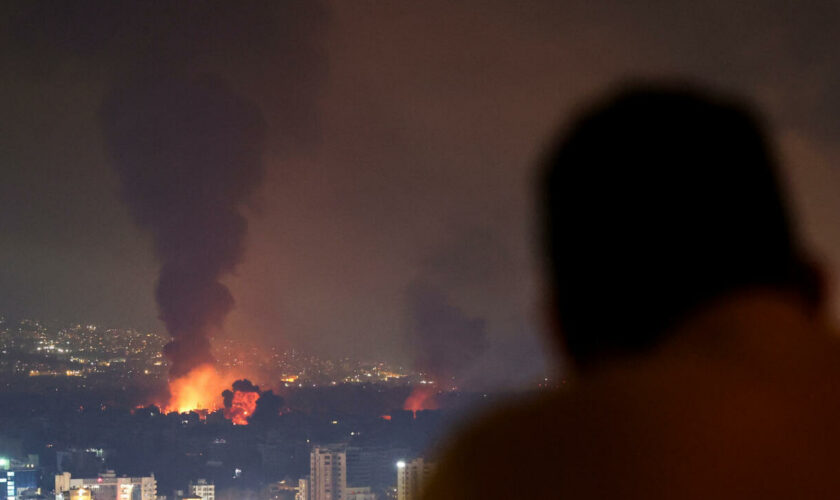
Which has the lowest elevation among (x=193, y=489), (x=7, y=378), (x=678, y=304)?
(x=193, y=489)

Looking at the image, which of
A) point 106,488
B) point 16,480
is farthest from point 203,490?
point 16,480

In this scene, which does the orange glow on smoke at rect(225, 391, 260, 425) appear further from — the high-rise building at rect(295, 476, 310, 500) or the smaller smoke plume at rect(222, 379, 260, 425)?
the high-rise building at rect(295, 476, 310, 500)

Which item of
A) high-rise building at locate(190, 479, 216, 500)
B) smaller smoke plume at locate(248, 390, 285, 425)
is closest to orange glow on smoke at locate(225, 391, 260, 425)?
smaller smoke plume at locate(248, 390, 285, 425)

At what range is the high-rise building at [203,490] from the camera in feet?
32.8

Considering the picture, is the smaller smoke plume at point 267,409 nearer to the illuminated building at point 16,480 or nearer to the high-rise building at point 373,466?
the illuminated building at point 16,480

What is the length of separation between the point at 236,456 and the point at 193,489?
7.14ft

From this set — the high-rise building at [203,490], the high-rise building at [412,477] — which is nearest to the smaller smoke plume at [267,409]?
the high-rise building at [203,490]

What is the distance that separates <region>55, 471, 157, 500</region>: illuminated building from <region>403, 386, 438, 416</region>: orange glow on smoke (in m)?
5.59

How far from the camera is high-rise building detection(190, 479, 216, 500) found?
32.8 feet

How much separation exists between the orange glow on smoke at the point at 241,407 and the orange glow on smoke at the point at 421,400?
272 cm

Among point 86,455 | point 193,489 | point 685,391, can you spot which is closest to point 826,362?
point 685,391

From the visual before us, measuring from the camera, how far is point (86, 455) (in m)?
12.4

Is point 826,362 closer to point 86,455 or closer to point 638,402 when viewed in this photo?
point 638,402

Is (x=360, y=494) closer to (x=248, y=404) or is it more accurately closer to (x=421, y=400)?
(x=421, y=400)
